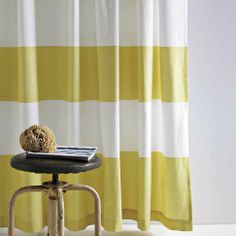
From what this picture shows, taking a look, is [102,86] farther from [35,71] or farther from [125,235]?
[125,235]

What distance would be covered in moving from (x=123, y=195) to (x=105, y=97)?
1.52ft

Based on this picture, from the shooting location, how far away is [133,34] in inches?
80.1

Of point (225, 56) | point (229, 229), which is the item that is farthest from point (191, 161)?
point (225, 56)

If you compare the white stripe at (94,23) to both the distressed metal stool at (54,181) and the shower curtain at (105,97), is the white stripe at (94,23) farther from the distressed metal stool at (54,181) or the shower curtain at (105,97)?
the distressed metal stool at (54,181)

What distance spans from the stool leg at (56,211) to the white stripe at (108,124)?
0.40m

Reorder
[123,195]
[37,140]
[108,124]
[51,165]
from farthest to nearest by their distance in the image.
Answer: [123,195]
[108,124]
[37,140]
[51,165]

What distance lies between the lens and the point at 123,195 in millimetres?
2117

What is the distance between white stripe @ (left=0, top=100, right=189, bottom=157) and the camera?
1992mm

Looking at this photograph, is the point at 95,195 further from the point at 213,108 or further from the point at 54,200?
the point at 213,108

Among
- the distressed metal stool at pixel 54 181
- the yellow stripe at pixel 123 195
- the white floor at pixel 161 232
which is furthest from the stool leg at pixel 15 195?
the white floor at pixel 161 232

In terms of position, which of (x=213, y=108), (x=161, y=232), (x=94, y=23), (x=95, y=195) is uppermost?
(x=94, y=23)

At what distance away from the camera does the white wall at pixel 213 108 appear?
217 centimetres

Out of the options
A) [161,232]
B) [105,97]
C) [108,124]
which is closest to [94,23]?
[105,97]

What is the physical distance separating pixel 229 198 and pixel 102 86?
837mm
